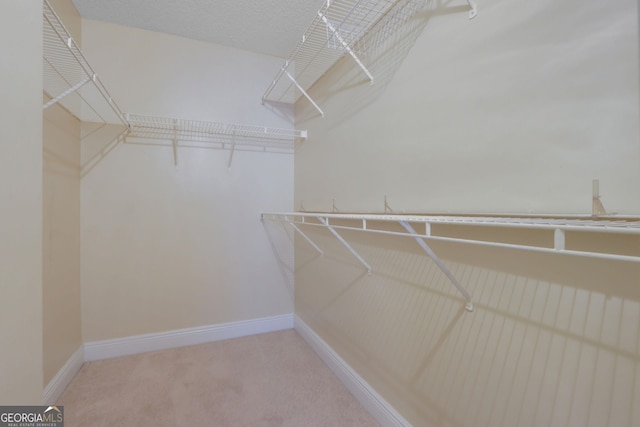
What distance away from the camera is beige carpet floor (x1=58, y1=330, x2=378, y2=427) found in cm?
146

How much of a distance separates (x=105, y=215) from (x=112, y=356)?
3.54 ft

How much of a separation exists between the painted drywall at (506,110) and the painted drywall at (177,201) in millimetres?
1308

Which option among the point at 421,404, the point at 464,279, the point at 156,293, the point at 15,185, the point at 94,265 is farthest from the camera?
the point at 156,293

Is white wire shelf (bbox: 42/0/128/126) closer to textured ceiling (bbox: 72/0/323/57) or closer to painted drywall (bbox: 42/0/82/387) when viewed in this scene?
painted drywall (bbox: 42/0/82/387)

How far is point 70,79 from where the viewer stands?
172 cm

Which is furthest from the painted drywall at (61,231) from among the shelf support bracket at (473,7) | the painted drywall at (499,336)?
the shelf support bracket at (473,7)

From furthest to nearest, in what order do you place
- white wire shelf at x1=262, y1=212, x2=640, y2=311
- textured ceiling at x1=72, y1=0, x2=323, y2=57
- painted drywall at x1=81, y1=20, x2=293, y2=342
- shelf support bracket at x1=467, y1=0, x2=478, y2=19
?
1. painted drywall at x1=81, y1=20, x2=293, y2=342
2. textured ceiling at x1=72, y1=0, x2=323, y2=57
3. shelf support bracket at x1=467, y1=0, x2=478, y2=19
4. white wire shelf at x1=262, y1=212, x2=640, y2=311

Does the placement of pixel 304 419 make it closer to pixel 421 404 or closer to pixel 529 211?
pixel 421 404

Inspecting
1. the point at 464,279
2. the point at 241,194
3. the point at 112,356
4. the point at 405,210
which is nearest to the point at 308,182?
the point at 241,194

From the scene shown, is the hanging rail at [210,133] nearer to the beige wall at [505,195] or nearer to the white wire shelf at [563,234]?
the beige wall at [505,195]

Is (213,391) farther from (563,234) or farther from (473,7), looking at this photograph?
(473,7)

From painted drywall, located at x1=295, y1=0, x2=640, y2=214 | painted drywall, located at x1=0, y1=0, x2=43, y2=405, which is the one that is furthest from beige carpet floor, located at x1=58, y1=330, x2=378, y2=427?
painted drywall, located at x1=295, y1=0, x2=640, y2=214

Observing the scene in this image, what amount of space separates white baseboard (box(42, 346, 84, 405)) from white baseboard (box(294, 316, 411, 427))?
159 cm

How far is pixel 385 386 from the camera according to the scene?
1.39 meters
